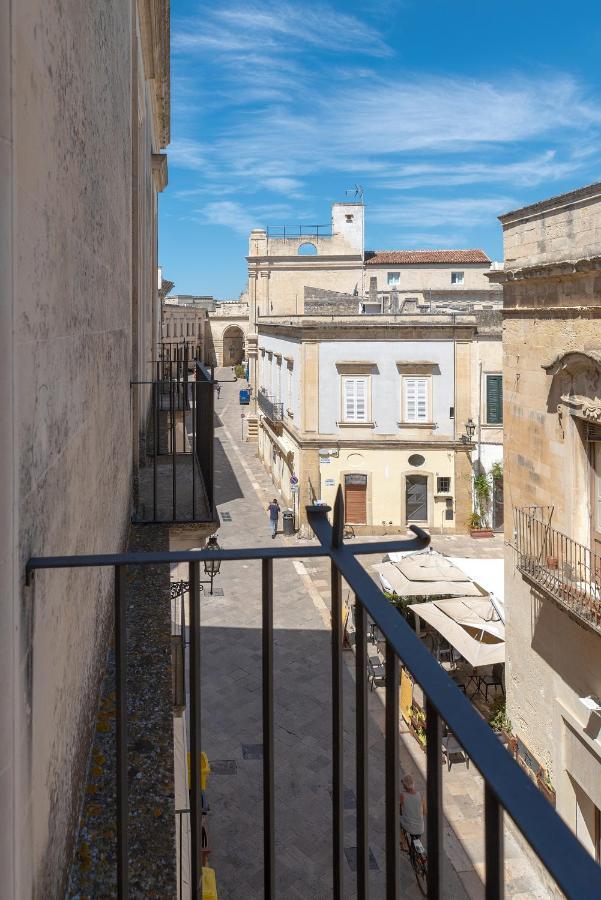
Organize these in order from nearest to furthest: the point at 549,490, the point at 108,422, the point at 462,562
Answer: the point at 108,422 < the point at 549,490 < the point at 462,562

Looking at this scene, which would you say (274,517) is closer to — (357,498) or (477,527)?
(357,498)

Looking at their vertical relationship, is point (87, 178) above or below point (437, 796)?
above

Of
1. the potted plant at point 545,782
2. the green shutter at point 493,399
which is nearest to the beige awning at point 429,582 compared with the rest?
the potted plant at point 545,782

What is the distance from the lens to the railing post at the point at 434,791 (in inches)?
45.6

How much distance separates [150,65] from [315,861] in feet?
34.8

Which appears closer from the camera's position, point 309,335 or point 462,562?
point 462,562

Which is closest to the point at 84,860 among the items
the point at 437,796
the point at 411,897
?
the point at 437,796

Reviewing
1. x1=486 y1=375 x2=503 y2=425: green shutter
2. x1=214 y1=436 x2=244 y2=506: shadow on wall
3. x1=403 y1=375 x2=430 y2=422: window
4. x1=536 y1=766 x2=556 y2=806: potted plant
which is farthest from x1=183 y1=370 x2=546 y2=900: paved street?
x1=214 y1=436 x2=244 y2=506: shadow on wall

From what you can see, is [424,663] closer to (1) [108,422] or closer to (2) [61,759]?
(2) [61,759]

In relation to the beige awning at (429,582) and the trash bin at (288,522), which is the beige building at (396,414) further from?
the beige awning at (429,582)

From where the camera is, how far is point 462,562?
15.1 meters

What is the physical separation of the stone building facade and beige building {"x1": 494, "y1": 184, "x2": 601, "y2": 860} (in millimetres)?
6888

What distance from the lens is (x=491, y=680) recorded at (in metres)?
13.2

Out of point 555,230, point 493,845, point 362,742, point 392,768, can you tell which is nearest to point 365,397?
point 555,230
